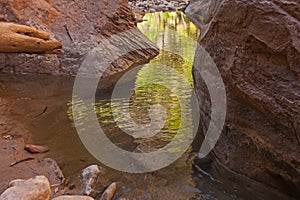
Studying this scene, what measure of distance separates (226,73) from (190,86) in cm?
317

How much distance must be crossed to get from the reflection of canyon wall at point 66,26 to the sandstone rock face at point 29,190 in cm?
474

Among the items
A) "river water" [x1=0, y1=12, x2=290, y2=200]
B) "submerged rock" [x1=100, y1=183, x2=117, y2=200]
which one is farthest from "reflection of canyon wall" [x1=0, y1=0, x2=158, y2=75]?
"submerged rock" [x1=100, y1=183, x2=117, y2=200]

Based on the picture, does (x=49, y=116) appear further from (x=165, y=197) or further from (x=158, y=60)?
(x=158, y=60)

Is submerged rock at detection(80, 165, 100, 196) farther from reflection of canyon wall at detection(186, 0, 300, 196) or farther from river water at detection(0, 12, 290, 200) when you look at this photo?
reflection of canyon wall at detection(186, 0, 300, 196)

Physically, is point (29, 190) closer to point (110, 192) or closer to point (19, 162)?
point (110, 192)

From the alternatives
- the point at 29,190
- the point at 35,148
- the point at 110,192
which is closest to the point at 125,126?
the point at 35,148

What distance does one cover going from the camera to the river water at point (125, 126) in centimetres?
310

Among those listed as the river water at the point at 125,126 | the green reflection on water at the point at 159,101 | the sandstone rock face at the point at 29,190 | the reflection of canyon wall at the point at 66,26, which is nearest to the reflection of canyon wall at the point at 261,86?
the river water at the point at 125,126

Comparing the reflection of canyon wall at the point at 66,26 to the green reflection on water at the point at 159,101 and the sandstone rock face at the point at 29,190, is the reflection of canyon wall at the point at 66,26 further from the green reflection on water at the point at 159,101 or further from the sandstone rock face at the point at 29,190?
the sandstone rock face at the point at 29,190

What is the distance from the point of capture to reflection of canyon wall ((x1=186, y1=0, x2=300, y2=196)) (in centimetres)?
241

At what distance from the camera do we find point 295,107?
2379 millimetres

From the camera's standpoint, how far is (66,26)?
7.52 metres

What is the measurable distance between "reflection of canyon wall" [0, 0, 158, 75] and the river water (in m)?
0.36

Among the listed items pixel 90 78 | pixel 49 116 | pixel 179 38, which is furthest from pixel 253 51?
pixel 179 38
